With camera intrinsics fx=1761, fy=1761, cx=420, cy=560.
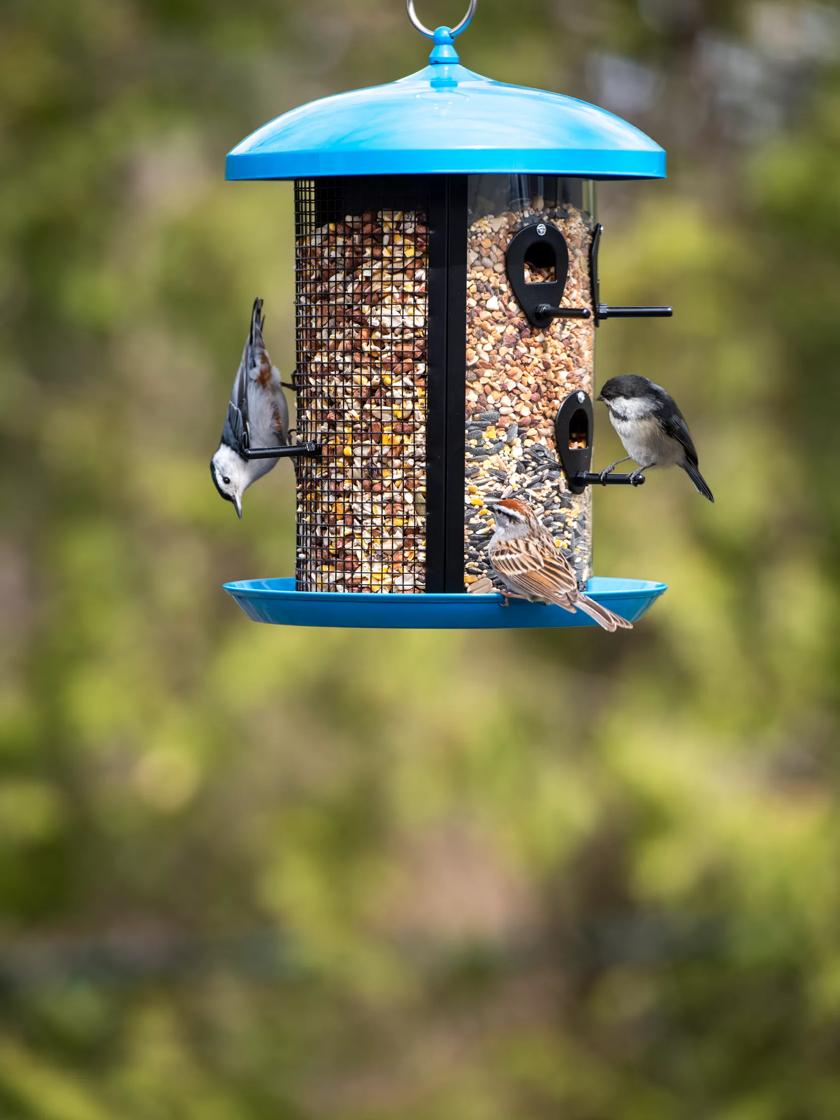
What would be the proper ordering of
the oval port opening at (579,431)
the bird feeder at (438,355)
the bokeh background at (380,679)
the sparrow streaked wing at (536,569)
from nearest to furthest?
the sparrow streaked wing at (536,569), the bird feeder at (438,355), the oval port opening at (579,431), the bokeh background at (380,679)

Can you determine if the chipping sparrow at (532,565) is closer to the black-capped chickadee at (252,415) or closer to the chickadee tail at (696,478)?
the chickadee tail at (696,478)

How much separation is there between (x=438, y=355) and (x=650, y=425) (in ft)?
2.81

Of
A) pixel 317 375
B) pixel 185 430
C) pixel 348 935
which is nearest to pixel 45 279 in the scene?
pixel 185 430

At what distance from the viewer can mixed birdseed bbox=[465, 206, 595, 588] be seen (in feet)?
16.4

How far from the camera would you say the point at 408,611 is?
176 inches

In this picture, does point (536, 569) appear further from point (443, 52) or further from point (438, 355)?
point (443, 52)

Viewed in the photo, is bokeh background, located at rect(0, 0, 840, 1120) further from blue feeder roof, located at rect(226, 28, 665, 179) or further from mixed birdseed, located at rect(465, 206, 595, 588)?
blue feeder roof, located at rect(226, 28, 665, 179)

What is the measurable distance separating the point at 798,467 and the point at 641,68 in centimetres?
262

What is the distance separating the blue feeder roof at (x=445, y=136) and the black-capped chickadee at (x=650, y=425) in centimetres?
84

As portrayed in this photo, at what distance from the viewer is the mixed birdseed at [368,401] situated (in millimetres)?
5016

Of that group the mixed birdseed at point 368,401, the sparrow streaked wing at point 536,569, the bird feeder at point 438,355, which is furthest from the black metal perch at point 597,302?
the sparrow streaked wing at point 536,569

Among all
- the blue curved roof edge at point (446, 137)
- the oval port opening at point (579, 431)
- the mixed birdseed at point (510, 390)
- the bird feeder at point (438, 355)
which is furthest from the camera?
the oval port opening at point (579, 431)

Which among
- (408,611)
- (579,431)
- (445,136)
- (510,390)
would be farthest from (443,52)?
(408,611)

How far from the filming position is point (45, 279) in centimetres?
991
